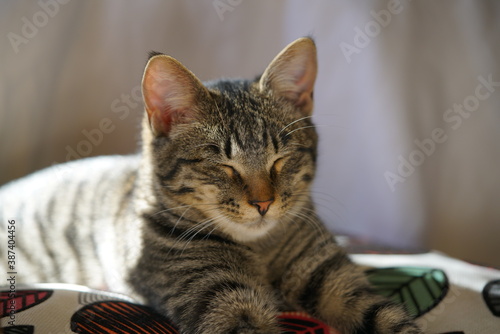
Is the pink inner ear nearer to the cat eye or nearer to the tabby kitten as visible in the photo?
the tabby kitten

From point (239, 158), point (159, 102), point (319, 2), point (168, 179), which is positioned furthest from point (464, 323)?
point (319, 2)

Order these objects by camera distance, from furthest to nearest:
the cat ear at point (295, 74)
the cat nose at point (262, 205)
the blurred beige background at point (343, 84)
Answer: the blurred beige background at point (343, 84)
the cat ear at point (295, 74)
the cat nose at point (262, 205)

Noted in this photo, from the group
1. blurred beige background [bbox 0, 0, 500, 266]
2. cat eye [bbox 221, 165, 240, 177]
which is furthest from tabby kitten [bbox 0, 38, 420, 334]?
blurred beige background [bbox 0, 0, 500, 266]

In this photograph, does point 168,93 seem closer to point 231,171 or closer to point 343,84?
point 231,171

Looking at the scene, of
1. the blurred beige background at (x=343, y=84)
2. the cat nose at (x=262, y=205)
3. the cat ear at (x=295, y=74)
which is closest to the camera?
the cat nose at (x=262, y=205)

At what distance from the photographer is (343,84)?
2023 mm

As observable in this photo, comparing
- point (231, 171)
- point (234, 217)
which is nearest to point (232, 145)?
point (231, 171)

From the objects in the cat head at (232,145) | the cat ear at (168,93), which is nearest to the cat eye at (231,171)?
the cat head at (232,145)

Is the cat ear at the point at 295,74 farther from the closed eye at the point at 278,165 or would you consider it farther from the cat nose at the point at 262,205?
the cat nose at the point at 262,205

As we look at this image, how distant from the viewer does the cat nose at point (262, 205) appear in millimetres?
1075

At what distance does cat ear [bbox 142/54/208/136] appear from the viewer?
3.59 feet

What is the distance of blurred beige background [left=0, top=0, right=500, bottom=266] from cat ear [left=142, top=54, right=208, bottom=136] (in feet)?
2.34

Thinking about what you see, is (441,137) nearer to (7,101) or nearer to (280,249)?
(280,249)

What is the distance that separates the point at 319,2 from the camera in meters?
1.93
